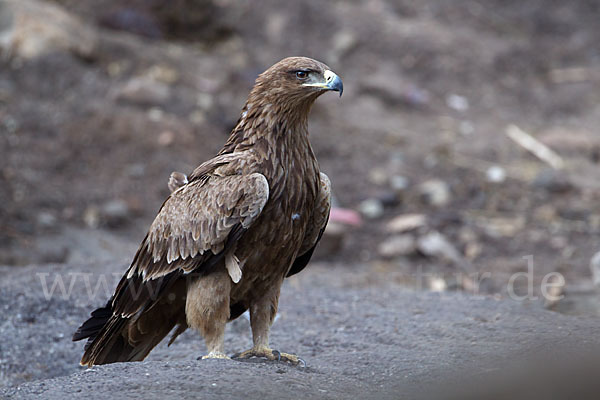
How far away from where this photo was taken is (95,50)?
1166 cm

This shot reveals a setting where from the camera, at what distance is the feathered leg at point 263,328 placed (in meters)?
4.39

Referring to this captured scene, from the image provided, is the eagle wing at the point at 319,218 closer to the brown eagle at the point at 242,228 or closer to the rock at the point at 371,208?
the brown eagle at the point at 242,228

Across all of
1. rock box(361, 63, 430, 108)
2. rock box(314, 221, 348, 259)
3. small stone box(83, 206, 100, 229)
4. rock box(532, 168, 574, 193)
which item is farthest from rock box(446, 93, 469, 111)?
small stone box(83, 206, 100, 229)

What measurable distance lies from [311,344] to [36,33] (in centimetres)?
795

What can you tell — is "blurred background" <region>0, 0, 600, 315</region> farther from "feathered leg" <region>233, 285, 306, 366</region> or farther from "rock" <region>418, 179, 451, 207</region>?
"feathered leg" <region>233, 285, 306, 366</region>

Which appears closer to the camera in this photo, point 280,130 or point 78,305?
point 280,130

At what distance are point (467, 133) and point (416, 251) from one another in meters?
A: 3.99

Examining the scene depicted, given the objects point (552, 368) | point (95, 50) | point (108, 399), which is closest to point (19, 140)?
point (95, 50)

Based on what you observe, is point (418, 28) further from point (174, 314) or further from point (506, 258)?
point (174, 314)

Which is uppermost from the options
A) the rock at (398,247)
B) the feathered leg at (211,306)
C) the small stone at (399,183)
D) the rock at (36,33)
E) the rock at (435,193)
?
the rock at (36,33)

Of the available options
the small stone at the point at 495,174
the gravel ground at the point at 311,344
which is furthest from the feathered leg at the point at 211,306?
the small stone at the point at 495,174

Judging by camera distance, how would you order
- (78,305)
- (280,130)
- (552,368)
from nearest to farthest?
1. (552,368)
2. (280,130)
3. (78,305)

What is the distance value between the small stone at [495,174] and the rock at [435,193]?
77cm

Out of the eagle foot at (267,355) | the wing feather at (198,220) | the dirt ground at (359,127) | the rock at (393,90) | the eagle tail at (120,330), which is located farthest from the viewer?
the rock at (393,90)
